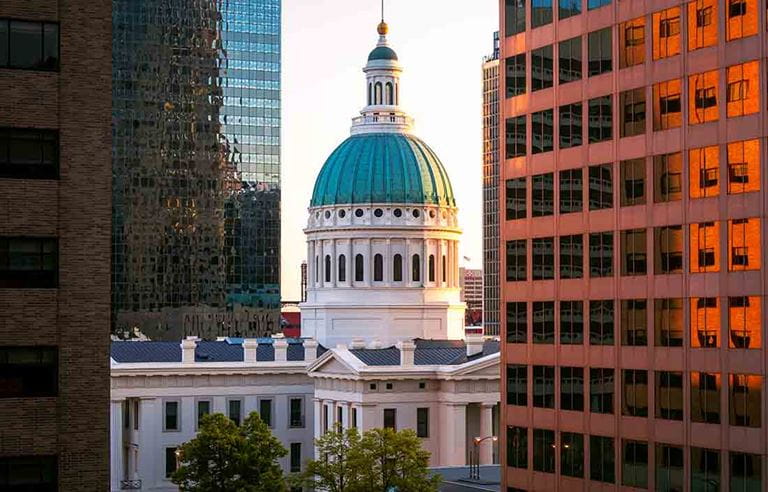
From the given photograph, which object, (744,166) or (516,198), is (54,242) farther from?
(516,198)

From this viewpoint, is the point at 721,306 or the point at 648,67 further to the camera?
the point at 648,67

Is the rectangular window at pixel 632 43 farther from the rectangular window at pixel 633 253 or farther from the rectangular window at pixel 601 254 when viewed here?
the rectangular window at pixel 601 254

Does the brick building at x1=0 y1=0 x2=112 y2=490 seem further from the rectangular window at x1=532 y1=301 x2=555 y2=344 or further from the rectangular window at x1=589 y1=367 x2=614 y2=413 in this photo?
the rectangular window at x1=532 y1=301 x2=555 y2=344

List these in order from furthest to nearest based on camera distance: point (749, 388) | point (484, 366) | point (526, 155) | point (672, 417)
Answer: point (484, 366) < point (526, 155) < point (672, 417) < point (749, 388)

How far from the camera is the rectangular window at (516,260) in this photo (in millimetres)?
81688

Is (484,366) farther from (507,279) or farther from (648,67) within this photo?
(648,67)

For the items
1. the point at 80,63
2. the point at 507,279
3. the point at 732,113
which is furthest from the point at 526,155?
the point at 80,63

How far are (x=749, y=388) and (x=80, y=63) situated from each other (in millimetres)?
26160

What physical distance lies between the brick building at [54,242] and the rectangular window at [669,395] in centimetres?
2404

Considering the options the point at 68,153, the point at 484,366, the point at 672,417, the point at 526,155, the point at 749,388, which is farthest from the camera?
the point at 484,366

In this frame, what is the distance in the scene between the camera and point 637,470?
72.2m

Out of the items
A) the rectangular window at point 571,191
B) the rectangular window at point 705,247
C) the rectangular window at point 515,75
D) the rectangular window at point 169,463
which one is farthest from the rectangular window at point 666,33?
the rectangular window at point 169,463

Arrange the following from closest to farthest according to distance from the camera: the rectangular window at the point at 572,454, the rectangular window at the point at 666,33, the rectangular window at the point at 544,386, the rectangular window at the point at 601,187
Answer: the rectangular window at the point at 666,33
the rectangular window at the point at 601,187
the rectangular window at the point at 572,454
the rectangular window at the point at 544,386

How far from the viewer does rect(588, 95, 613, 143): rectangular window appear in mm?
74500
